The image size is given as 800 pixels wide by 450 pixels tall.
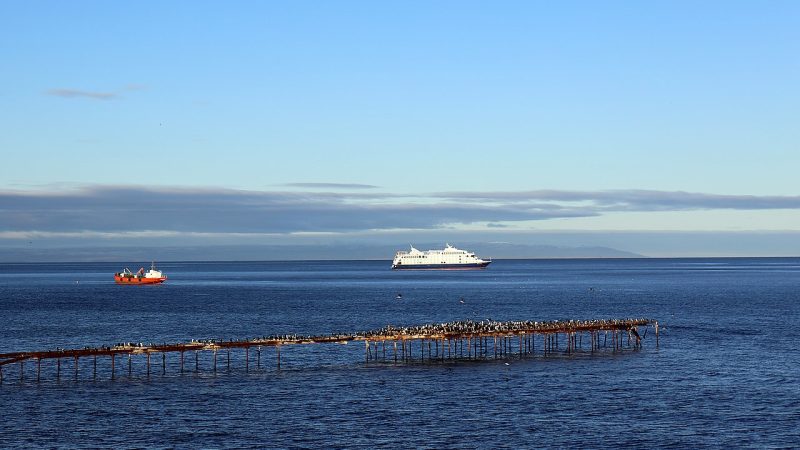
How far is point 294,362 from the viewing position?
3959 inches

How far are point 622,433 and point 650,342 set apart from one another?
59699mm

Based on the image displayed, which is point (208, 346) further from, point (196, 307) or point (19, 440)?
point (196, 307)

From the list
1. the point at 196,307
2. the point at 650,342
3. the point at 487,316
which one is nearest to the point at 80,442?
the point at 650,342

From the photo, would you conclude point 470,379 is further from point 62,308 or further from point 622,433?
point 62,308

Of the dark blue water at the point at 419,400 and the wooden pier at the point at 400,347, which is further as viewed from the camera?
the wooden pier at the point at 400,347

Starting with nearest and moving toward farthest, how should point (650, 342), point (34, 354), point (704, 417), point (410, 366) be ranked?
1. point (704, 417)
2. point (34, 354)
3. point (410, 366)
4. point (650, 342)

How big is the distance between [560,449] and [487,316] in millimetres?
103168

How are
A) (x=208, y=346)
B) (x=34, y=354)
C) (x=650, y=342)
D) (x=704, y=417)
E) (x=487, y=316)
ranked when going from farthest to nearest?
1. (x=487, y=316)
2. (x=650, y=342)
3. (x=208, y=346)
4. (x=34, y=354)
5. (x=704, y=417)

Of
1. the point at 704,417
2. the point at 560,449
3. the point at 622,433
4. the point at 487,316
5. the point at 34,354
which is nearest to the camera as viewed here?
the point at 560,449

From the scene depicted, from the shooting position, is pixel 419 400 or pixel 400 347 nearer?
pixel 419 400

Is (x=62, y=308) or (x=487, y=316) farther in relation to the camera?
(x=62, y=308)

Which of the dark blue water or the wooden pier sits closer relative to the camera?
the dark blue water

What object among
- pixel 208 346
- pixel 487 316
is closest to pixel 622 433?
pixel 208 346

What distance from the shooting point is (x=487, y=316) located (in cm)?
16225
